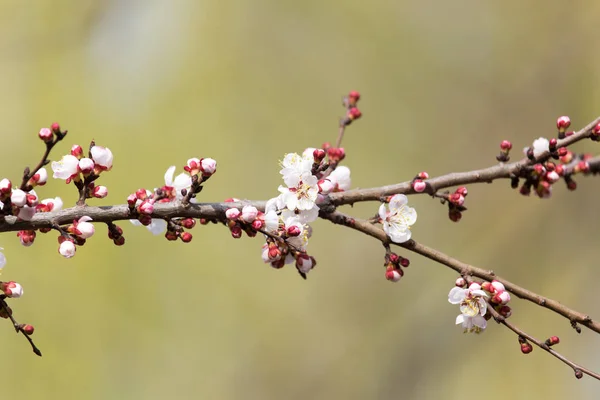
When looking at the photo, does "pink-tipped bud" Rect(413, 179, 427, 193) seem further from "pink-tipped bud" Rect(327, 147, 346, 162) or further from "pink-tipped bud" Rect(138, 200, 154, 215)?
"pink-tipped bud" Rect(138, 200, 154, 215)

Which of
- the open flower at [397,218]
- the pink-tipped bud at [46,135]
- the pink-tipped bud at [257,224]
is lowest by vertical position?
the pink-tipped bud at [46,135]

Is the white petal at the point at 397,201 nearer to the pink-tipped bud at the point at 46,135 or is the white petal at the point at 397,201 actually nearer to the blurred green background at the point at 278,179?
the pink-tipped bud at the point at 46,135

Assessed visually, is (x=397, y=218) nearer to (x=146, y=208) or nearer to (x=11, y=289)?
(x=146, y=208)

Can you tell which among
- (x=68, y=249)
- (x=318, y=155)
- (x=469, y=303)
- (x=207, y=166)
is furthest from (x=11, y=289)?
(x=469, y=303)

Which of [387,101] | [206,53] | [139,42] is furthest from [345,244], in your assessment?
[139,42]

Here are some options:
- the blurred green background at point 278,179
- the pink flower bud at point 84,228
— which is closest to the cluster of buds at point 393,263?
the pink flower bud at point 84,228
